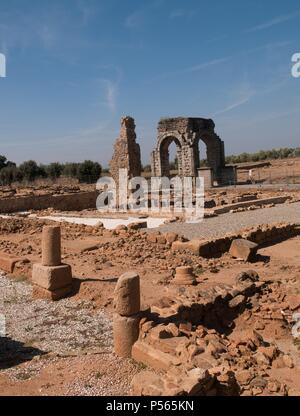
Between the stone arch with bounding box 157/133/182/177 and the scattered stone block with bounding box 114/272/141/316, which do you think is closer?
the scattered stone block with bounding box 114/272/141/316

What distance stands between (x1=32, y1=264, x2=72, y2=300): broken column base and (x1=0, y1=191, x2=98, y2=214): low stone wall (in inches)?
630

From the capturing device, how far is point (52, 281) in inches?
323

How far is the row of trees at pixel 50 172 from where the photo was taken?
170ft

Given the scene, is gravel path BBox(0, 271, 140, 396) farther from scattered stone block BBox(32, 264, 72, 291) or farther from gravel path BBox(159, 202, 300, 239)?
gravel path BBox(159, 202, 300, 239)

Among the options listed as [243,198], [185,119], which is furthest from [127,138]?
[185,119]

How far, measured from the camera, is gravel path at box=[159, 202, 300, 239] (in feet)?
44.7

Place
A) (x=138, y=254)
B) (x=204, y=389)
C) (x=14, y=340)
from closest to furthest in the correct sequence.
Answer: (x=204, y=389) → (x=14, y=340) → (x=138, y=254)

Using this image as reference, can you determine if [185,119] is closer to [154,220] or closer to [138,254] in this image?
[154,220]

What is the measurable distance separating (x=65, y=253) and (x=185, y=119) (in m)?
24.1

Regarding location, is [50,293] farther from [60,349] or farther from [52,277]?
[60,349]

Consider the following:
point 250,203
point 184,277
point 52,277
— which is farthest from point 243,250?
point 250,203

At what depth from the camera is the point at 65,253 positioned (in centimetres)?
1145

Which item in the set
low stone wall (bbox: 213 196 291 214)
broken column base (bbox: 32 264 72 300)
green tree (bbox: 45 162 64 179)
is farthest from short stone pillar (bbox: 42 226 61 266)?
green tree (bbox: 45 162 64 179)

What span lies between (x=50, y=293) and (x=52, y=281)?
250 millimetres
